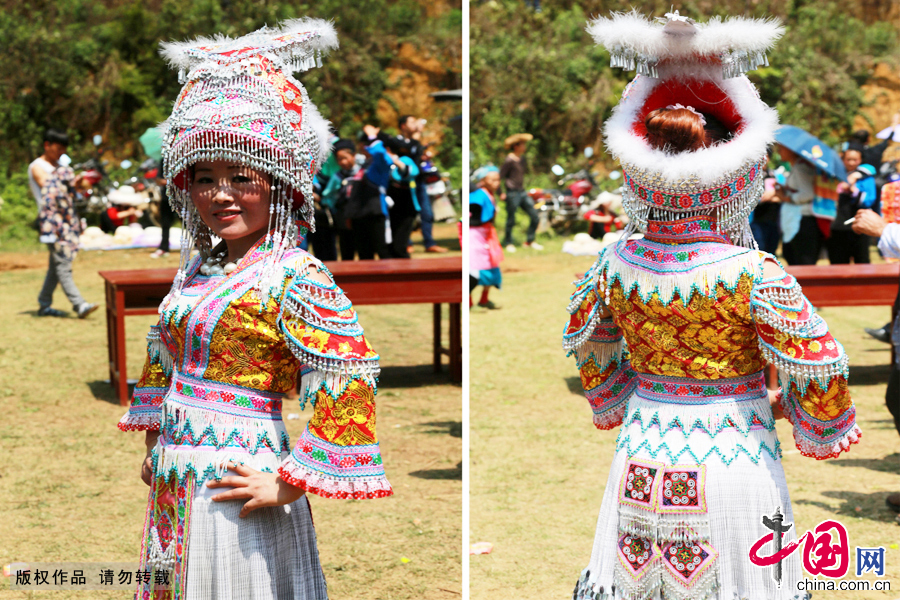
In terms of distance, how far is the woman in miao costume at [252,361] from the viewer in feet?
8.02

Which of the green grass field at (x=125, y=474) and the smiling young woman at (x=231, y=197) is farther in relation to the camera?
the green grass field at (x=125, y=474)

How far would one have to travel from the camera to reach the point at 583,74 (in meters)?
24.2

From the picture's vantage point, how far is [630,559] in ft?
9.00

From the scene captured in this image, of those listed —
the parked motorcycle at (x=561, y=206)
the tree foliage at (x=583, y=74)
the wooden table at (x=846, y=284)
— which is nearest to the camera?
the wooden table at (x=846, y=284)

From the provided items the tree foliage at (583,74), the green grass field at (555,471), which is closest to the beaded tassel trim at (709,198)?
the green grass field at (555,471)

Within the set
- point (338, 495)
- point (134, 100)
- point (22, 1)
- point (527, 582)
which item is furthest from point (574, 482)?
point (22, 1)

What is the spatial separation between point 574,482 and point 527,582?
1387mm

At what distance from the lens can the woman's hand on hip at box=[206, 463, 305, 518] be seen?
2.46m

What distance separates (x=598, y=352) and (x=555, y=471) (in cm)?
305

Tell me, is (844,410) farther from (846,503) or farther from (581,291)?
(846,503)

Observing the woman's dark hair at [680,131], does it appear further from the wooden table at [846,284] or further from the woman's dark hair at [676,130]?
the wooden table at [846,284]

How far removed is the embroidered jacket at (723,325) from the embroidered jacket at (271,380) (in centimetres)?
81

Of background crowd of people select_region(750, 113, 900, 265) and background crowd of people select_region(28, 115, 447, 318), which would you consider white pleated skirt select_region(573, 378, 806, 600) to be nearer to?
background crowd of people select_region(28, 115, 447, 318)

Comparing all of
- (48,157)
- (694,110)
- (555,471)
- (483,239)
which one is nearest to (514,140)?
(483,239)
